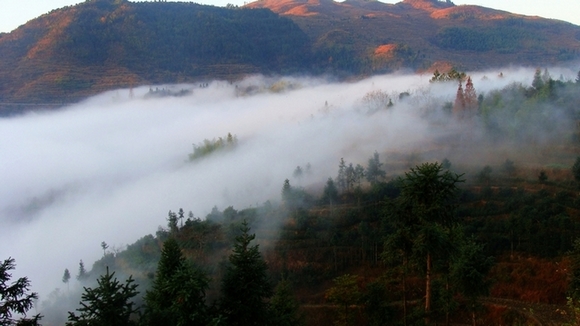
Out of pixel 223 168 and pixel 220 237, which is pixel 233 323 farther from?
pixel 223 168

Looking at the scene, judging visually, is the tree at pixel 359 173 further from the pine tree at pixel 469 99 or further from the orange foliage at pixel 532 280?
the pine tree at pixel 469 99

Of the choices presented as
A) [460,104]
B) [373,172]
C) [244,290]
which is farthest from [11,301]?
[460,104]

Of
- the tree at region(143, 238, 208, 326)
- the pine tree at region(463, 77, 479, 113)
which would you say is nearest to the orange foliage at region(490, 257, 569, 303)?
the tree at region(143, 238, 208, 326)

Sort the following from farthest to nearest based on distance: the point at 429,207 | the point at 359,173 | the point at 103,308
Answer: the point at 359,173, the point at 429,207, the point at 103,308

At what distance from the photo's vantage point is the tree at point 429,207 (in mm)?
20531

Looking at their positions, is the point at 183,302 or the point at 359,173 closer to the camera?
the point at 183,302

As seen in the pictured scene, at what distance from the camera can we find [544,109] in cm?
8050

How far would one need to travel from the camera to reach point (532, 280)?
135 feet

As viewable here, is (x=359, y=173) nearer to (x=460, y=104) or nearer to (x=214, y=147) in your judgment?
(x=460, y=104)

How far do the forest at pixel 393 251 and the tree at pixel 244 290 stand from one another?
0.06 metres

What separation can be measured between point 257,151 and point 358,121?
2727 cm

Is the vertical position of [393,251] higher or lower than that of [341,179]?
higher

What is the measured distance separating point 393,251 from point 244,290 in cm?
768

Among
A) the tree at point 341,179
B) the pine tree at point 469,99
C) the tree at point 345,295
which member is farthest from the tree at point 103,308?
the pine tree at point 469,99
